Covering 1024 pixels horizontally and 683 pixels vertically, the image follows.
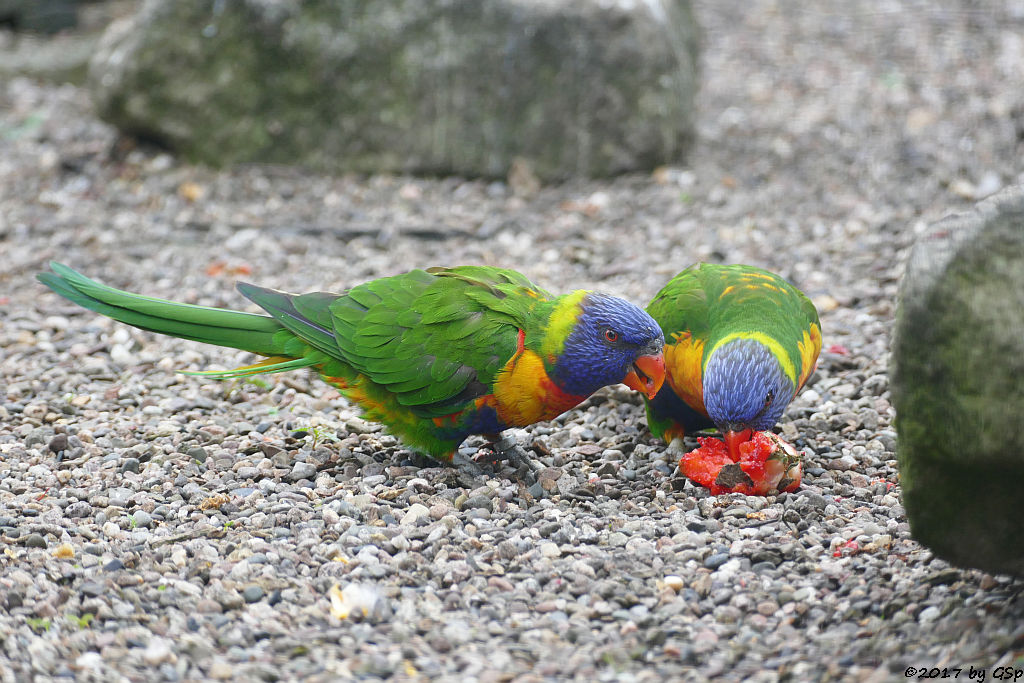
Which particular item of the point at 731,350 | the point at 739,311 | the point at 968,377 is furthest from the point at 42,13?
the point at 968,377

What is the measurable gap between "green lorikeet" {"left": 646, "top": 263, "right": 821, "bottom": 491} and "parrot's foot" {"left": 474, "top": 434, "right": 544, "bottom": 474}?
0.56 m

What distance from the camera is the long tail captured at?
3844mm

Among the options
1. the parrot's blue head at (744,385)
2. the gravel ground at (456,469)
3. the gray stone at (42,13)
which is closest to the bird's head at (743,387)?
the parrot's blue head at (744,385)

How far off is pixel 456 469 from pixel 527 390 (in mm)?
514

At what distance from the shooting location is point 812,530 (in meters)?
3.40

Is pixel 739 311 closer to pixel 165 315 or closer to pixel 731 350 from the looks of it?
pixel 731 350

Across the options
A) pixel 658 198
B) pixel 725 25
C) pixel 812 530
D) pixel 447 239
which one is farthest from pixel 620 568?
pixel 725 25

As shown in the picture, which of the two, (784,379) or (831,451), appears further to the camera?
(831,451)

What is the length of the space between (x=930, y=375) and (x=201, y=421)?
3.16 m

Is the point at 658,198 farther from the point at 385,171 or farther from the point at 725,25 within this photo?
the point at 725,25

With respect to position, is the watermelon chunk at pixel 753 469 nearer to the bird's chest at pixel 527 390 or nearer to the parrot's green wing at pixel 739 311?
the parrot's green wing at pixel 739 311

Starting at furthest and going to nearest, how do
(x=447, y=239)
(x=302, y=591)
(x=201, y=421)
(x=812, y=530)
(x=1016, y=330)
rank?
1. (x=447, y=239)
2. (x=201, y=421)
3. (x=812, y=530)
4. (x=302, y=591)
5. (x=1016, y=330)

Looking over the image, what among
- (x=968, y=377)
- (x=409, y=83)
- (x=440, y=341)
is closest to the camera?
(x=968, y=377)

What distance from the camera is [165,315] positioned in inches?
151
